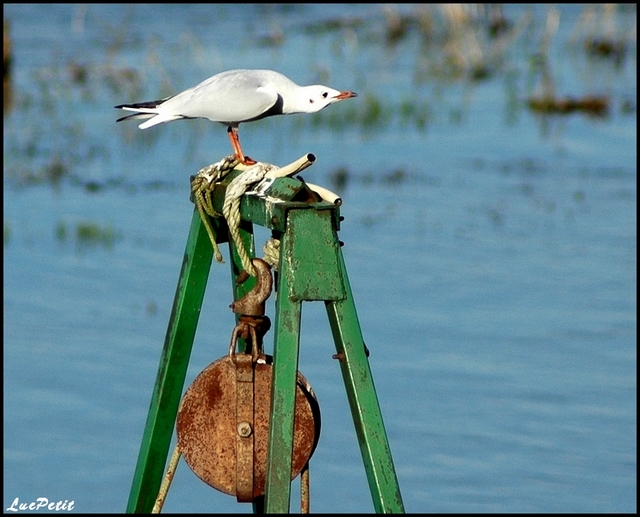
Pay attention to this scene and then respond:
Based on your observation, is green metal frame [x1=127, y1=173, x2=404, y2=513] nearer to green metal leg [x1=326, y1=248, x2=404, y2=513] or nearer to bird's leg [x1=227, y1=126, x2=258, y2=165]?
green metal leg [x1=326, y1=248, x2=404, y2=513]

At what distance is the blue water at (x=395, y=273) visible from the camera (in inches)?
240

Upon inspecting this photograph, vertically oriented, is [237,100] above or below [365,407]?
above

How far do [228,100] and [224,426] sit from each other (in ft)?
3.74

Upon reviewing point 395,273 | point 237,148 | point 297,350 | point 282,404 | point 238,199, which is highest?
point 237,148

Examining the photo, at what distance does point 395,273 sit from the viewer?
8547 millimetres

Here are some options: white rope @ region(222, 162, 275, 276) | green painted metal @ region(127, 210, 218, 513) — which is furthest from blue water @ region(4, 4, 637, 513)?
white rope @ region(222, 162, 275, 276)

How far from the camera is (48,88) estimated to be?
14.2 meters

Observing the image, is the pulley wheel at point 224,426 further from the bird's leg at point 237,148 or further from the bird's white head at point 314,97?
the bird's white head at point 314,97

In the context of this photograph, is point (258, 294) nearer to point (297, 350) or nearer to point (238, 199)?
point (238, 199)

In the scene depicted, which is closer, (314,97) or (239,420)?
(239,420)

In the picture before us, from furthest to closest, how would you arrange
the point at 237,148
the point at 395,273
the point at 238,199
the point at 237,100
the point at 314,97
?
the point at 395,273 → the point at 314,97 → the point at 237,100 → the point at 237,148 → the point at 238,199

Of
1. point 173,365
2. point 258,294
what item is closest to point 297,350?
point 258,294

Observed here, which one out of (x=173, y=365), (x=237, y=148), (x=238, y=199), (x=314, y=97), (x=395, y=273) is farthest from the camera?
(x=395, y=273)

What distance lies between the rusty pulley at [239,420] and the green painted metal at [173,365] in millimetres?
102
